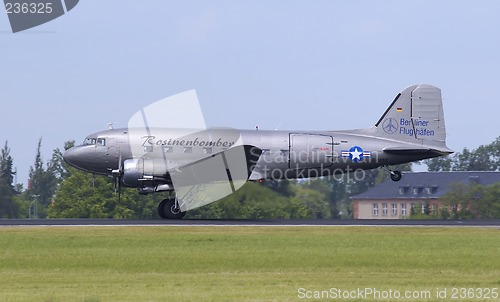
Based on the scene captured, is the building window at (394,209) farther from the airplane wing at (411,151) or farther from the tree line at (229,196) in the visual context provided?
the airplane wing at (411,151)

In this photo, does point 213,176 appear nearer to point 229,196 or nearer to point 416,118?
point 229,196

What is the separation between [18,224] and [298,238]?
11.9 metres

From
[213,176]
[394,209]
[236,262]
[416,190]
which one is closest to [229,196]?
[213,176]

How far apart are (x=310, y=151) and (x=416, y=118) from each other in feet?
17.7

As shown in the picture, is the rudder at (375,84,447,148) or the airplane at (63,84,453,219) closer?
the airplane at (63,84,453,219)

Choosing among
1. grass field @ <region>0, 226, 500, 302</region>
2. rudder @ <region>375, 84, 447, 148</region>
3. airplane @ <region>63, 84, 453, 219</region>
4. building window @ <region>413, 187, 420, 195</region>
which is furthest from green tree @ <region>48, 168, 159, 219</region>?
grass field @ <region>0, 226, 500, 302</region>

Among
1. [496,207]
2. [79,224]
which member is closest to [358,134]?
[496,207]

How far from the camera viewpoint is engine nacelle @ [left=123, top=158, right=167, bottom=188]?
34.4 metres

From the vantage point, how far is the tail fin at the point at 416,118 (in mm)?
39188

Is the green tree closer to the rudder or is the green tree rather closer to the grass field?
the rudder

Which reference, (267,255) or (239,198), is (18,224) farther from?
(267,255)

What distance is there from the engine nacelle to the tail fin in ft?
35.1

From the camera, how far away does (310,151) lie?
37781 mm
